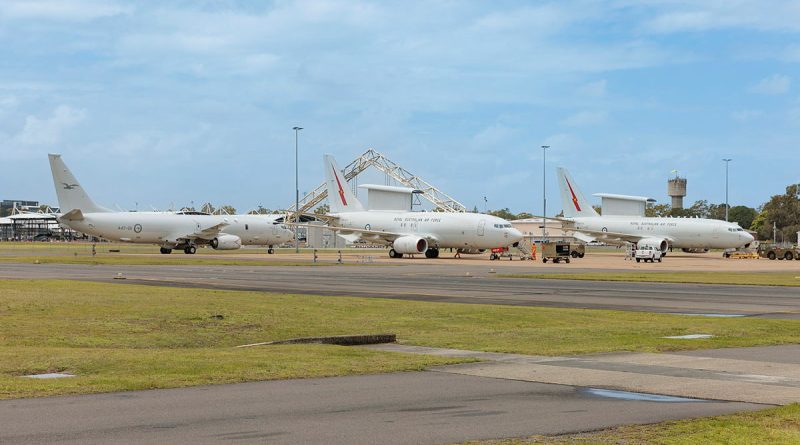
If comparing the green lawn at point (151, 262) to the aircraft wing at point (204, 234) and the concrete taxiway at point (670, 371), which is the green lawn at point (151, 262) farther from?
the concrete taxiway at point (670, 371)

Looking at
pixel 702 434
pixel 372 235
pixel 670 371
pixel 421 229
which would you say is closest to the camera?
pixel 702 434

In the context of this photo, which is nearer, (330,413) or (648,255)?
(330,413)

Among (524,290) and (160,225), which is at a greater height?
(160,225)

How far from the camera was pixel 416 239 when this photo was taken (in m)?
88.3

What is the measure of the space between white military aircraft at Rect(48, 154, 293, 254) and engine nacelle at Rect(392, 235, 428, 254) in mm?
24005

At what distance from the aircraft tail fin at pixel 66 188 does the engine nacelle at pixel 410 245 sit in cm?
3166

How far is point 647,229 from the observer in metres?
104

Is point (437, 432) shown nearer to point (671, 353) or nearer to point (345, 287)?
point (671, 353)

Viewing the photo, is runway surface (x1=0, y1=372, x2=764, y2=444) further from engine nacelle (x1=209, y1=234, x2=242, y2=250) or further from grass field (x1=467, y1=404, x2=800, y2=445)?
engine nacelle (x1=209, y1=234, x2=242, y2=250)

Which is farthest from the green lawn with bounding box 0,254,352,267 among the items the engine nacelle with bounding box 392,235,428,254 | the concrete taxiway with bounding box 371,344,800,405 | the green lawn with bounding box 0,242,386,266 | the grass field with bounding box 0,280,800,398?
the concrete taxiway with bounding box 371,344,800,405

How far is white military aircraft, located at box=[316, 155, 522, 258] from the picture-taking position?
86000 millimetres

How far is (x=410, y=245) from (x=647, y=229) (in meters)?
30.8

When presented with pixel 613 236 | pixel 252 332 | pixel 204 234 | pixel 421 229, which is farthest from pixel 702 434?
pixel 613 236

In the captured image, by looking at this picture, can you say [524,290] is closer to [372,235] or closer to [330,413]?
[330,413]
